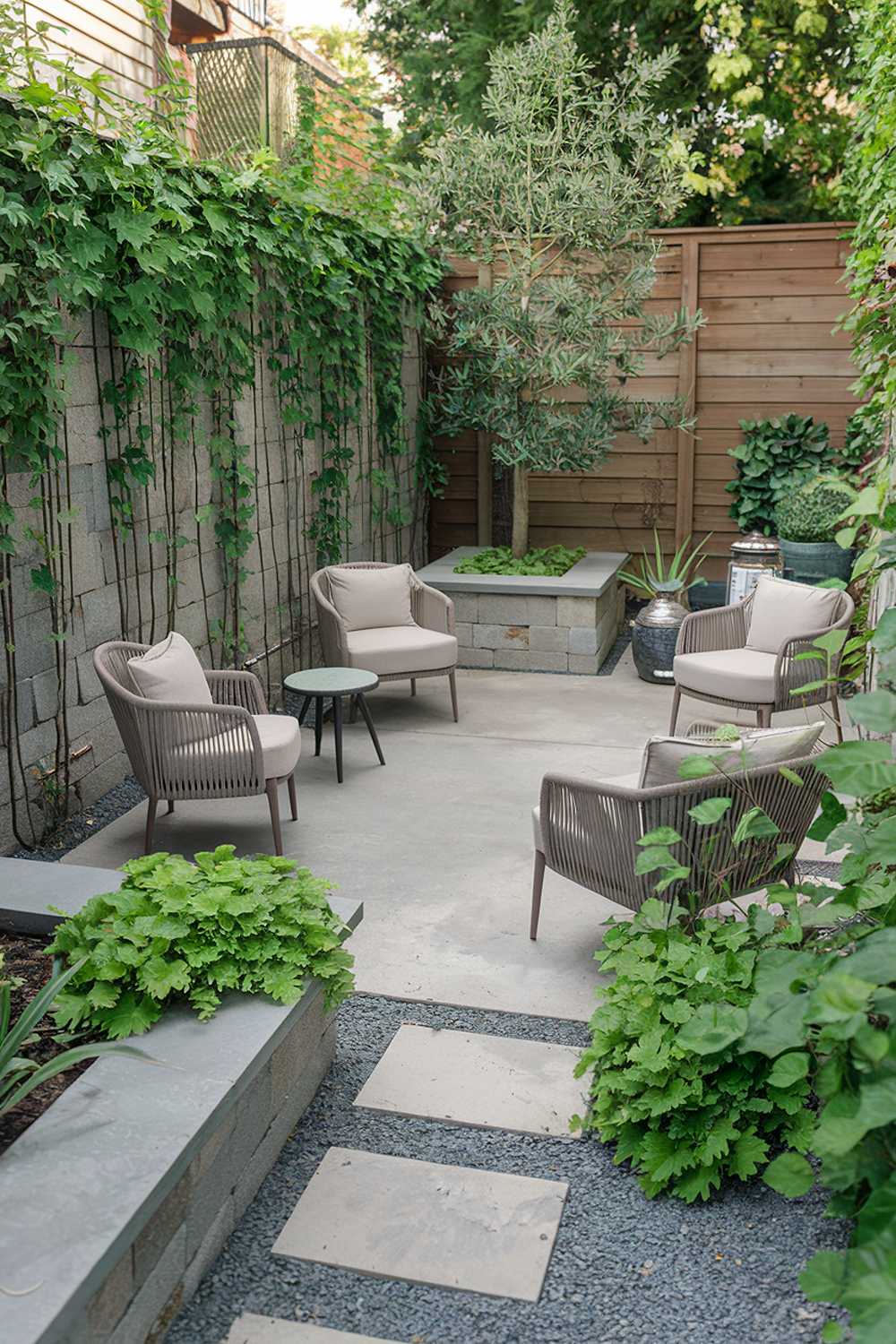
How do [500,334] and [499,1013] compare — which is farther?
[500,334]

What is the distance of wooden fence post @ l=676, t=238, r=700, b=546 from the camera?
8023mm

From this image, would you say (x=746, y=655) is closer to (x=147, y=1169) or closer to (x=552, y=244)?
(x=552, y=244)

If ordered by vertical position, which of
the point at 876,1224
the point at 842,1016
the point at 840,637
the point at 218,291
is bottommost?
the point at 876,1224

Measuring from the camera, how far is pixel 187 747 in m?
4.16

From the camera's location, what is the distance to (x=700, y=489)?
8.38 m

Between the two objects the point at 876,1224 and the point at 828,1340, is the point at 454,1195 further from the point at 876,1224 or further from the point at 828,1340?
the point at 876,1224

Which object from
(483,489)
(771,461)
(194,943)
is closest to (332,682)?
(194,943)

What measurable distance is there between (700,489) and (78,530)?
508cm

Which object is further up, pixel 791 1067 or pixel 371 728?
pixel 791 1067

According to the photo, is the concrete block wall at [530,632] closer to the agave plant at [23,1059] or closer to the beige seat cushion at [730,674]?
the beige seat cushion at [730,674]

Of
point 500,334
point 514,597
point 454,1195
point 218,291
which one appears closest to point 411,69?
point 500,334

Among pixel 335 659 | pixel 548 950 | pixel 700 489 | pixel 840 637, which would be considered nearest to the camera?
pixel 840 637

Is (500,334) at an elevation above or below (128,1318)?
above

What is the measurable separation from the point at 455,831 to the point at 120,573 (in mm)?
1675
